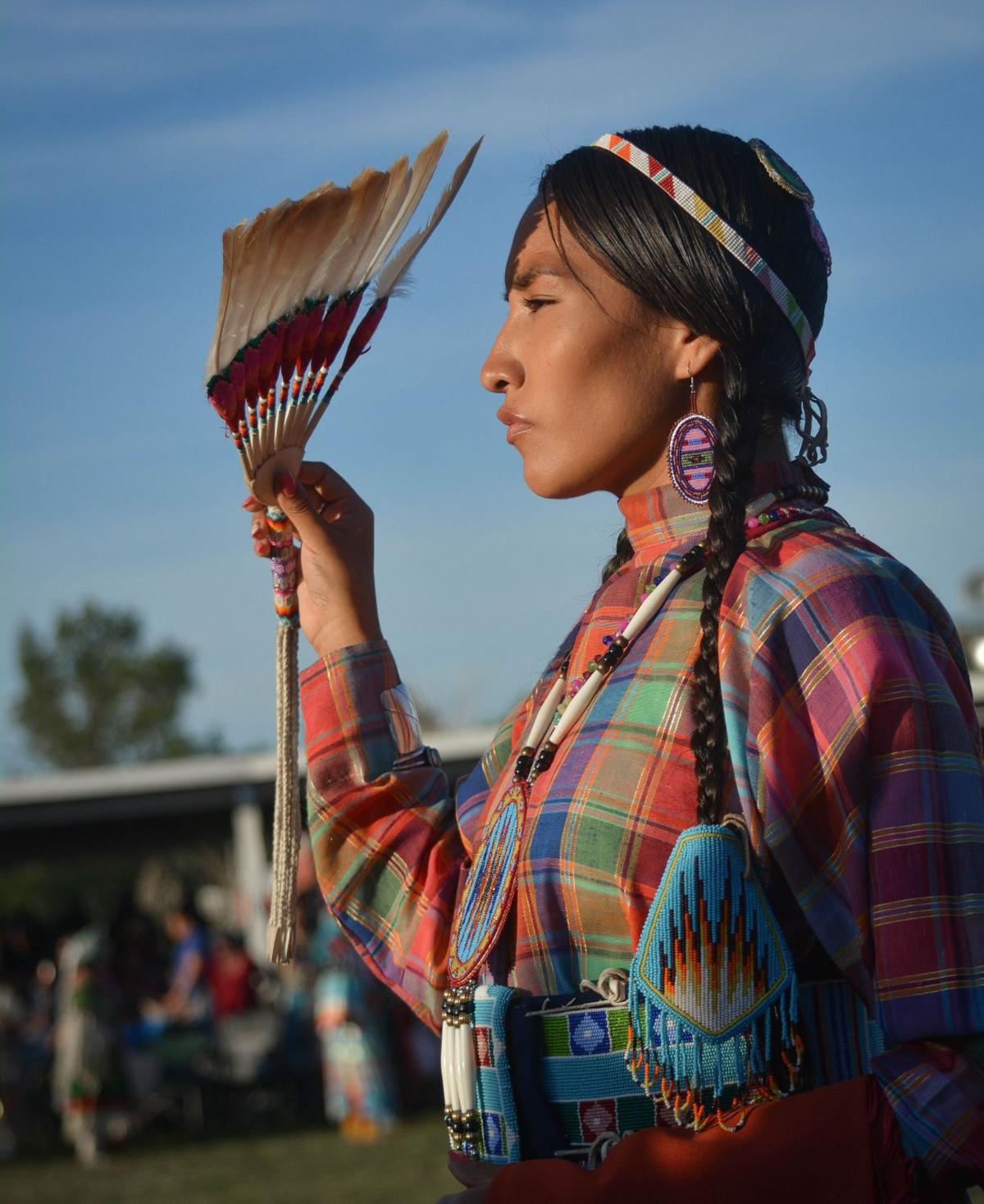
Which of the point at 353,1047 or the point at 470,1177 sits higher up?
the point at 470,1177

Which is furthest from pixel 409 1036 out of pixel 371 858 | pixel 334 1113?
pixel 371 858

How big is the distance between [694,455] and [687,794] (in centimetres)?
38

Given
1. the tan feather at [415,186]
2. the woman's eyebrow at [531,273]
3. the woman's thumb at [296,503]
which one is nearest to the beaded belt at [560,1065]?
the woman's thumb at [296,503]

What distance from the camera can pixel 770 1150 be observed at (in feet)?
3.98

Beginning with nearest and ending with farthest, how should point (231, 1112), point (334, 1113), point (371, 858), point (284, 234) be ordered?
point (284, 234) → point (371, 858) → point (334, 1113) → point (231, 1112)

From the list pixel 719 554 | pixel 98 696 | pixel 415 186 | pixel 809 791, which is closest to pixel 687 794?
pixel 809 791

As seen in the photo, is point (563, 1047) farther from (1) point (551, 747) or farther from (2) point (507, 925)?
(1) point (551, 747)

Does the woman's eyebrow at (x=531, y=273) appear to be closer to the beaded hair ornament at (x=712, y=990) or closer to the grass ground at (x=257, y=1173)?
the beaded hair ornament at (x=712, y=990)

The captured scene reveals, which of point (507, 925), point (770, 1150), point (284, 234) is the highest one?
point (284, 234)

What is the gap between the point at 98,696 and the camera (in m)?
51.2

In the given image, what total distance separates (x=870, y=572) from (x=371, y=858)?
741 mm

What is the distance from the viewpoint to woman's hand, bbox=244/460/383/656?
1847 millimetres

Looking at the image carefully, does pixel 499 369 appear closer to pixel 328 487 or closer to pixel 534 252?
pixel 534 252

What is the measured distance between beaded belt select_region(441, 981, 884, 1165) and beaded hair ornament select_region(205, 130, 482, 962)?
Answer: 1.44 feet
